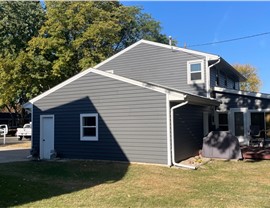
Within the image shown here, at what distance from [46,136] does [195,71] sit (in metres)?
8.58

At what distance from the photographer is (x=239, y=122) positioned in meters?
17.9

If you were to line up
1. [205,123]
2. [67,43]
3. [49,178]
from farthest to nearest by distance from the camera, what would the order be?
1. [67,43]
2. [205,123]
3. [49,178]

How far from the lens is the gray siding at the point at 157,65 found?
17.5 meters

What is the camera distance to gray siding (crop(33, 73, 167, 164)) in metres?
12.3

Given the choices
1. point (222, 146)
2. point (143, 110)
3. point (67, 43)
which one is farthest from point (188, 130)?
point (67, 43)

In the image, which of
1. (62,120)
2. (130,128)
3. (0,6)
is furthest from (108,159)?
(0,6)

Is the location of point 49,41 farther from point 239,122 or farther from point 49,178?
point 49,178

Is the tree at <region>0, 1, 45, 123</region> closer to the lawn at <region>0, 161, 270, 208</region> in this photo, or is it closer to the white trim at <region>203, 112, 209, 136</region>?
the lawn at <region>0, 161, 270, 208</region>

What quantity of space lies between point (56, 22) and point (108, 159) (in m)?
18.3

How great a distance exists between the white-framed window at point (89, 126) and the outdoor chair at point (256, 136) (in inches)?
330

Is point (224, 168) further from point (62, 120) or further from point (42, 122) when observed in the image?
point (42, 122)

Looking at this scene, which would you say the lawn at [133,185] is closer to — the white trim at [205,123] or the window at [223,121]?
the white trim at [205,123]

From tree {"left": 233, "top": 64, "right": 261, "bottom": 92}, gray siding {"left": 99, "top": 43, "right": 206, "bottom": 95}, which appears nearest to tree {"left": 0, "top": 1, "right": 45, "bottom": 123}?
gray siding {"left": 99, "top": 43, "right": 206, "bottom": 95}

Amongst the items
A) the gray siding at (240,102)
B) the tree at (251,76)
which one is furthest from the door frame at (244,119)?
the tree at (251,76)
